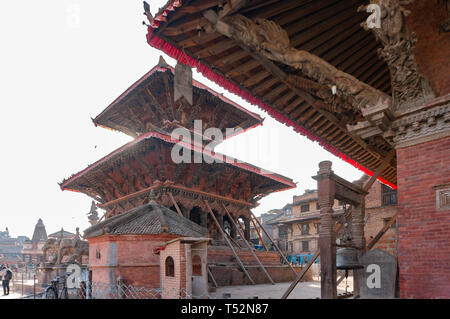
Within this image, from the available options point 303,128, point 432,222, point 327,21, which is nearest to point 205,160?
point 303,128

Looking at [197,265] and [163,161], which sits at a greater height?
[163,161]

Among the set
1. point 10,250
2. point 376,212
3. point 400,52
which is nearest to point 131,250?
point 400,52

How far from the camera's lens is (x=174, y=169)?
18453 mm

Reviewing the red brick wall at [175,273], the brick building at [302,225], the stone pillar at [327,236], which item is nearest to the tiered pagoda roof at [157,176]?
the red brick wall at [175,273]

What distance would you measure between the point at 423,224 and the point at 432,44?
280cm

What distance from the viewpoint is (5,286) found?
20500 millimetres

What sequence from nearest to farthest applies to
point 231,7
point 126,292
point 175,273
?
point 231,7 < point 175,273 < point 126,292

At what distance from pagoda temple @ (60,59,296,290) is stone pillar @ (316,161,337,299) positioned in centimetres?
1114

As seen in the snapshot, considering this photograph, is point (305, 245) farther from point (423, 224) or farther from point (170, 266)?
point (423, 224)

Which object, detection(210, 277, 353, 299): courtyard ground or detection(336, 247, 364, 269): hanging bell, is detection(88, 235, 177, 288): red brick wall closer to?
detection(210, 277, 353, 299): courtyard ground

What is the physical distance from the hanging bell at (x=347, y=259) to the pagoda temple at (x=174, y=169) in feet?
36.4

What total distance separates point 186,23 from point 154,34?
1.96 feet

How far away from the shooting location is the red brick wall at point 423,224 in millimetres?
4820

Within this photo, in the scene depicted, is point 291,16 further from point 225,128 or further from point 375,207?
point 375,207
